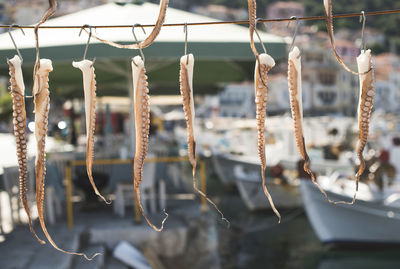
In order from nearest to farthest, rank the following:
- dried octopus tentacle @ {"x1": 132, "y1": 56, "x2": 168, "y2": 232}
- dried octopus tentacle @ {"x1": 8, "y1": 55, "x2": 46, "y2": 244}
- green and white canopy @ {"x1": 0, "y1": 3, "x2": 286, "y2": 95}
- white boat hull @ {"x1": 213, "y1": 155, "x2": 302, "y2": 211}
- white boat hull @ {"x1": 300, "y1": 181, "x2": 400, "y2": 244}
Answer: dried octopus tentacle @ {"x1": 8, "y1": 55, "x2": 46, "y2": 244} < dried octopus tentacle @ {"x1": 132, "y1": 56, "x2": 168, "y2": 232} < green and white canopy @ {"x1": 0, "y1": 3, "x2": 286, "y2": 95} < white boat hull @ {"x1": 300, "y1": 181, "x2": 400, "y2": 244} < white boat hull @ {"x1": 213, "y1": 155, "x2": 302, "y2": 211}

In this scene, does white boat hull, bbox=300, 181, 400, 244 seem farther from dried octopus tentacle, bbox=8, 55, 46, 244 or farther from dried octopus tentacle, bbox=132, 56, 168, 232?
dried octopus tentacle, bbox=8, 55, 46, 244

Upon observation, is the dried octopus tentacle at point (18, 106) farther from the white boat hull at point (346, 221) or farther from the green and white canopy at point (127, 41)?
the white boat hull at point (346, 221)

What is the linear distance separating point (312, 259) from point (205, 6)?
411 feet

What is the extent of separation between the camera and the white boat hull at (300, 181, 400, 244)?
9.17 meters

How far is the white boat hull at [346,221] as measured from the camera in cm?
917

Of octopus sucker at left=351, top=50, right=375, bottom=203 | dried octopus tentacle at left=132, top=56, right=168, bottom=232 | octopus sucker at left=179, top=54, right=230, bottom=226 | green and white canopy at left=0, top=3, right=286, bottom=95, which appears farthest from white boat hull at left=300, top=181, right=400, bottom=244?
dried octopus tentacle at left=132, top=56, right=168, bottom=232

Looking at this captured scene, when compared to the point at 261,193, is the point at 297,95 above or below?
above

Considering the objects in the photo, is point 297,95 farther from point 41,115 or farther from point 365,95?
point 41,115

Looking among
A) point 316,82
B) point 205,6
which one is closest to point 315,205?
point 316,82

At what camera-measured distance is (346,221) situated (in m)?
9.85

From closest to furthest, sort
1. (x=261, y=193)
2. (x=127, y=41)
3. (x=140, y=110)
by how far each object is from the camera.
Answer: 1. (x=140, y=110)
2. (x=127, y=41)
3. (x=261, y=193)

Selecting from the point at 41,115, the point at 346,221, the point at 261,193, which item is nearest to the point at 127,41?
the point at 41,115

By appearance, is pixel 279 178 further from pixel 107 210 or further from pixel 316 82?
pixel 316 82

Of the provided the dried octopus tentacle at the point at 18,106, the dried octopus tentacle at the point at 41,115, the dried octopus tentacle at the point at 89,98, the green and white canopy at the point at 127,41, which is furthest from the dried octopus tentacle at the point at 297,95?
the green and white canopy at the point at 127,41
